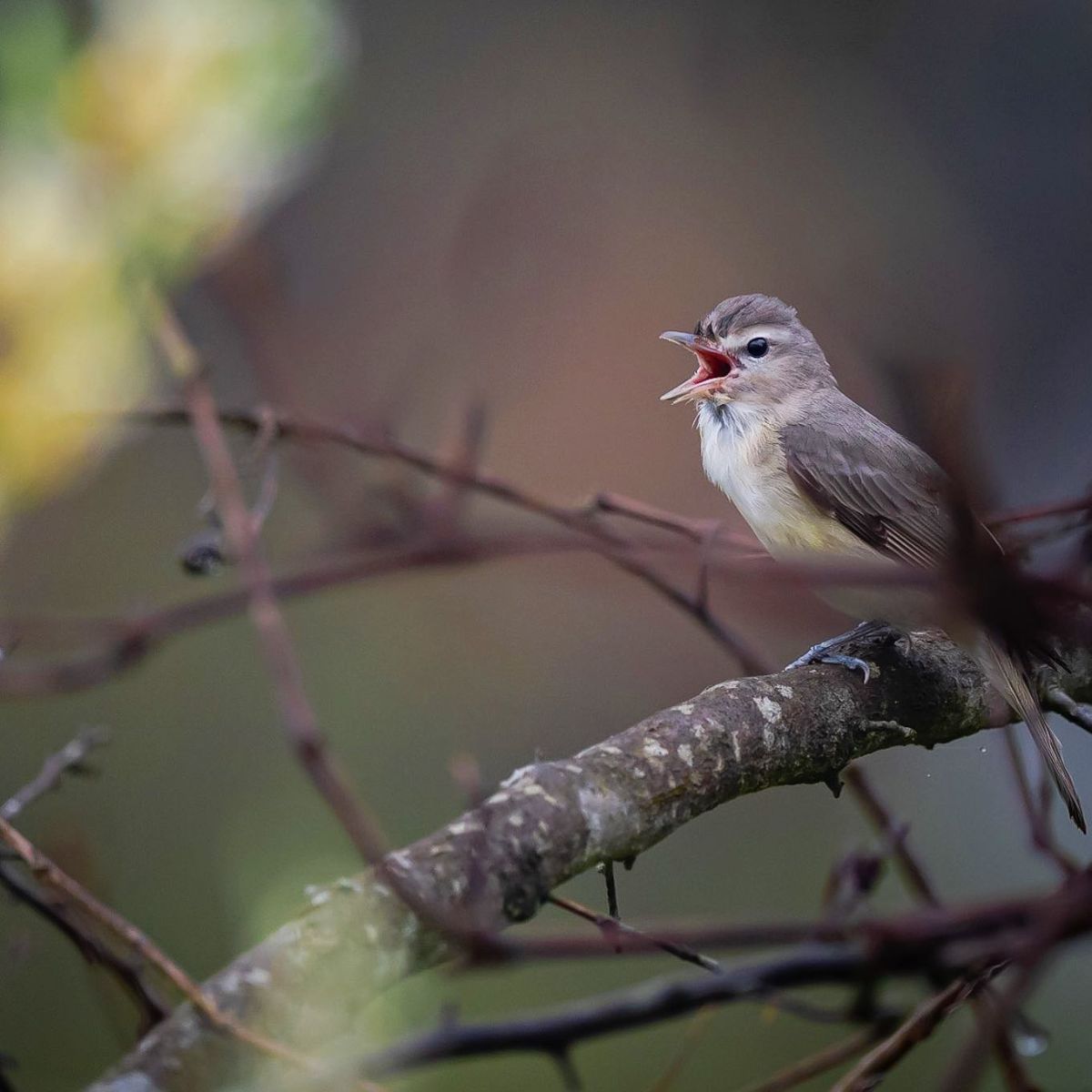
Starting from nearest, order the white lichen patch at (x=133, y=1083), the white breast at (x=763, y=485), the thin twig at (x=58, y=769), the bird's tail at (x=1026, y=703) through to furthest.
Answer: the white lichen patch at (x=133, y=1083) < the thin twig at (x=58, y=769) < the bird's tail at (x=1026, y=703) < the white breast at (x=763, y=485)

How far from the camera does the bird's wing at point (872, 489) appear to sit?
1.68 meters

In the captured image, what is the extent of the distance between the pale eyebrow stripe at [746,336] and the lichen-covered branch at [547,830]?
2.11 feet

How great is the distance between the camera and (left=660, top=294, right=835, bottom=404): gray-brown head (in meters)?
1.82

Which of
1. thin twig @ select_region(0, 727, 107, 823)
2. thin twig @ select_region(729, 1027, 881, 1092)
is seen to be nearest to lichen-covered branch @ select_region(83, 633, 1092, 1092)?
thin twig @ select_region(729, 1027, 881, 1092)

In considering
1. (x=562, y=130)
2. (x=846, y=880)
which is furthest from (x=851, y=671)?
(x=562, y=130)

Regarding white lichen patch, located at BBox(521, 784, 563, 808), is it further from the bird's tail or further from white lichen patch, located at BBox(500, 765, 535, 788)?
the bird's tail

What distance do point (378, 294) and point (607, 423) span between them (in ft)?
1.75

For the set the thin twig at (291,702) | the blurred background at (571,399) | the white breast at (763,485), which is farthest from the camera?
the blurred background at (571,399)

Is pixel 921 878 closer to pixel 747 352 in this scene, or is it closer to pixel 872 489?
pixel 872 489

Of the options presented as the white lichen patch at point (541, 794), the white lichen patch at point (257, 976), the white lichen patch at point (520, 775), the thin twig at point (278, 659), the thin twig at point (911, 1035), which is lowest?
the thin twig at point (911, 1035)

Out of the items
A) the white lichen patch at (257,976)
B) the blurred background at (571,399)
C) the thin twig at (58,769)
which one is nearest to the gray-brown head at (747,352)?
the blurred background at (571,399)

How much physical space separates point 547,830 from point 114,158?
482 mm

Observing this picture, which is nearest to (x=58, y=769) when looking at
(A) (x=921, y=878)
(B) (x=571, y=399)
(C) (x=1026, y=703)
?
(A) (x=921, y=878)

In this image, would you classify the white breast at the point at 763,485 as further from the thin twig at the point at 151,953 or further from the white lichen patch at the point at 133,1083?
the white lichen patch at the point at 133,1083
